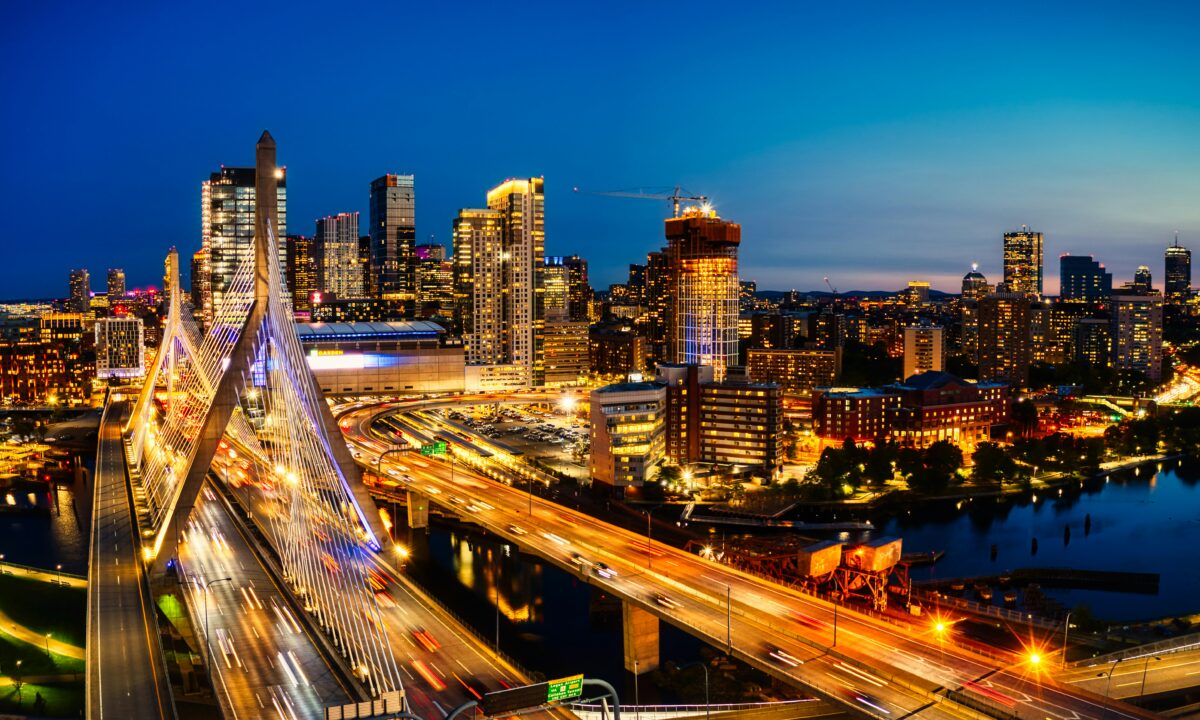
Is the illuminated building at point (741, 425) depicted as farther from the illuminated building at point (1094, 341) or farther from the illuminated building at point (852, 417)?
the illuminated building at point (1094, 341)

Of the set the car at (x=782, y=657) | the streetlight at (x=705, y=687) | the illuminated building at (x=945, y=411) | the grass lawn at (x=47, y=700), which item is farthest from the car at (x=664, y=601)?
the illuminated building at (x=945, y=411)

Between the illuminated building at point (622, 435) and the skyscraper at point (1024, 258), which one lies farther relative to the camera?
the skyscraper at point (1024, 258)

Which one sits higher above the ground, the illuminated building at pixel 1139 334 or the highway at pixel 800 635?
the illuminated building at pixel 1139 334

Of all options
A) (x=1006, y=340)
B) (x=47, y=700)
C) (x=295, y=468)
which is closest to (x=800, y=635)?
(x=295, y=468)

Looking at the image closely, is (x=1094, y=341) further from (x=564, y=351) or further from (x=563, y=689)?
(x=563, y=689)

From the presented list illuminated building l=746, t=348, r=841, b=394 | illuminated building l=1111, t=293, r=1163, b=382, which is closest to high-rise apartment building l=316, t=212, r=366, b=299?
illuminated building l=746, t=348, r=841, b=394

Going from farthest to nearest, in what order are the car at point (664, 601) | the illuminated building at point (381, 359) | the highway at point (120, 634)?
Answer: 1. the illuminated building at point (381, 359)
2. the car at point (664, 601)
3. the highway at point (120, 634)

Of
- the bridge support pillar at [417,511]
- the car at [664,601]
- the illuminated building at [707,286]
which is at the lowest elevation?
the bridge support pillar at [417,511]

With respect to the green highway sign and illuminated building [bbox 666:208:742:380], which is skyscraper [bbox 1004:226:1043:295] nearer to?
illuminated building [bbox 666:208:742:380]
